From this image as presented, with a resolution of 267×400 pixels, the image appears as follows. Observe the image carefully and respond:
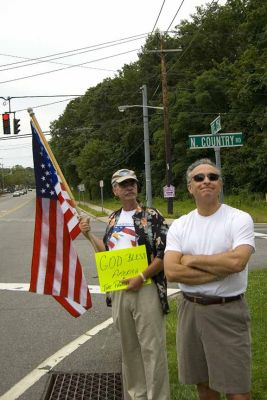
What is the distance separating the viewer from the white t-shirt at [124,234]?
12.4 feet

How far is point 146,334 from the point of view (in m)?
3.68

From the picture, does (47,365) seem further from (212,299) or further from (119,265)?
(212,299)

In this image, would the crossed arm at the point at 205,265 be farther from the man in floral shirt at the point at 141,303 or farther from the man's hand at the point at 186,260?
the man in floral shirt at the point at 141,303

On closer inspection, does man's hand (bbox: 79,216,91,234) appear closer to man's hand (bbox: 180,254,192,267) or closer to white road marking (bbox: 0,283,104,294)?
man's hand (bbox: 180,254,192,267)

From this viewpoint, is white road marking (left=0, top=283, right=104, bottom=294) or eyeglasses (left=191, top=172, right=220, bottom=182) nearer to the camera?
eyeglasses (left=191, top=172, right=220, bottom=182)

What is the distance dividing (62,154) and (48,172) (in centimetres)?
7817

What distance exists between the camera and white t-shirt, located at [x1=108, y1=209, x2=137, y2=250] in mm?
3777

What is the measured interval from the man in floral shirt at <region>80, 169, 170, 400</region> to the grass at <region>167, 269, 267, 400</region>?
0.45 meters

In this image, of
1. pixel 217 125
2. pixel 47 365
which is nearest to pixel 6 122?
pixel 217 125

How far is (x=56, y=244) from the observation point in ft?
14.5

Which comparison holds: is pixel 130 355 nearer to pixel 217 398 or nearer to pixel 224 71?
pixel 217 398

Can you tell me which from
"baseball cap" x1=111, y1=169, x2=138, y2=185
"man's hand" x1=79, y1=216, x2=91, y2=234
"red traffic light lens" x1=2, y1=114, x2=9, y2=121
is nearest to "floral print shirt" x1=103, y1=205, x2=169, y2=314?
"baseball cap" x1=111, y1=169, x2=138, y2=185

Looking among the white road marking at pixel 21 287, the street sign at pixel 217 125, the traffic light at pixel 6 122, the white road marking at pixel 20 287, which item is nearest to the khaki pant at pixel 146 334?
the street sign at pixel 217 125

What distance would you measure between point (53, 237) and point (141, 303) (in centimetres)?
112
